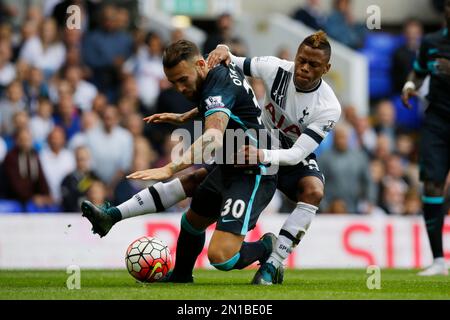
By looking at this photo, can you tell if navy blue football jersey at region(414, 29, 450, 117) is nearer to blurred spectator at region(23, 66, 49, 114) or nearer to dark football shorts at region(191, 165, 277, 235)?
dark football shorts at region(191, 165, 277, 235)

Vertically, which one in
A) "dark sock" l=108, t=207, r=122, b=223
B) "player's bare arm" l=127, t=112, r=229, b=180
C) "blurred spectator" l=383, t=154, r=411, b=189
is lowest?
"blurred spectator" l=383, t=154, r=411, b=189

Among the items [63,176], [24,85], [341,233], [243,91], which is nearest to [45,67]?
[24,85]

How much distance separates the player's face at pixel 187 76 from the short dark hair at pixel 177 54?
0.04m

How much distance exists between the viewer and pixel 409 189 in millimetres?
16719

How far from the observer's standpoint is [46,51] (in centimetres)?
1733

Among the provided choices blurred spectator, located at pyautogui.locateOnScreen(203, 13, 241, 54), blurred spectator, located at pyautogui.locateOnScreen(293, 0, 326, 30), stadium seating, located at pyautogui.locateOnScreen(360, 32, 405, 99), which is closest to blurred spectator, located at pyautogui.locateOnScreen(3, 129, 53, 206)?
blurred spectator, located at pyautogui.locateOnScreen(203, 13, 241, 54)

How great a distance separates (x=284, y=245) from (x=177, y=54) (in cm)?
194

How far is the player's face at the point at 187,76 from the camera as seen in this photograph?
8.91 m

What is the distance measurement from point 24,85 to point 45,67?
31.7 inches

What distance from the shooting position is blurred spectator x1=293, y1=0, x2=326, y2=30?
1939cm

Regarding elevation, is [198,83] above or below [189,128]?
above

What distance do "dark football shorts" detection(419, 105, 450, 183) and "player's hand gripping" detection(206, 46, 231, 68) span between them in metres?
3.05
